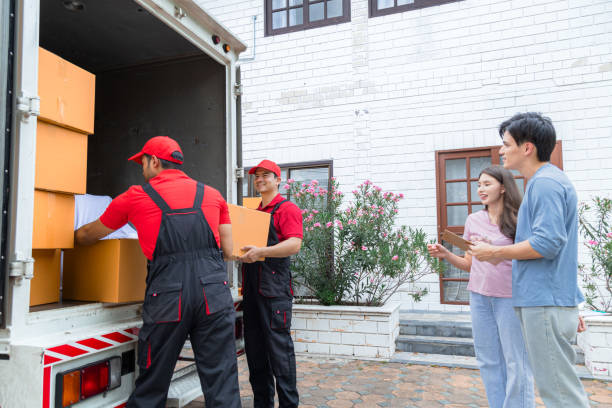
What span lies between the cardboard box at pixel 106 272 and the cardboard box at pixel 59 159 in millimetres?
342

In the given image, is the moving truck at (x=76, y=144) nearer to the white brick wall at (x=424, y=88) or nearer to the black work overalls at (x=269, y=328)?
the black work overalls at (x=269, y=328)

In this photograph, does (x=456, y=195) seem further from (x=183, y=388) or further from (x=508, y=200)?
(x=183, y=388)

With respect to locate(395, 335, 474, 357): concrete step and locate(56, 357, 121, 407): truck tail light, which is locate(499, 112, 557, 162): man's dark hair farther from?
locate(395, 335, 474, 357): concrete step

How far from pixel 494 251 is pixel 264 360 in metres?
1.76

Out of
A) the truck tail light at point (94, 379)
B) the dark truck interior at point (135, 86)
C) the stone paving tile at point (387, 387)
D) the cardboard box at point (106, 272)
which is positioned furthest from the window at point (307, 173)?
the truck tail light at point (94, 379)

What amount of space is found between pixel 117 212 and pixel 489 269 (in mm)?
2062

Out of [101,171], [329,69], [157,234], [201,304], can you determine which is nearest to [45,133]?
[157,234]

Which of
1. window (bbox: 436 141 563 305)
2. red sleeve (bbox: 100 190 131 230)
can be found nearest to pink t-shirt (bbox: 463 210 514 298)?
red sleeve (bbox: 100 190 131 230)

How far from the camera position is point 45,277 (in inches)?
89.5

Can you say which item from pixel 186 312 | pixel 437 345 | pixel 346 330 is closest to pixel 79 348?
pixel 186 312

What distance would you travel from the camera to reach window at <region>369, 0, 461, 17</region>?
6848mm

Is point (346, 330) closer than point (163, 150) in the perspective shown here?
No

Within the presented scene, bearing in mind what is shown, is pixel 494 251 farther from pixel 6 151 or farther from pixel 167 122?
pixel 167 122

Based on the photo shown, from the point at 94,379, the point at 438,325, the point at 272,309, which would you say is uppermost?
the point at 272,309
